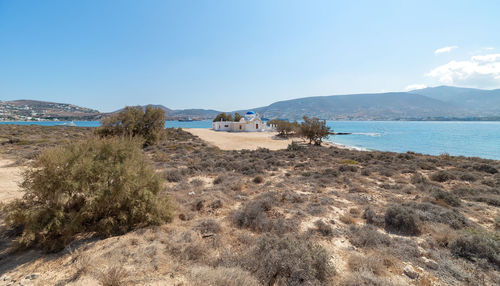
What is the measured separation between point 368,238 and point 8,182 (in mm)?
13544

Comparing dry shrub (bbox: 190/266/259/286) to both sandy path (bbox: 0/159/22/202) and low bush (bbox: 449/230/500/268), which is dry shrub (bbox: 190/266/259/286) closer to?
low bush (bbox: 449/230/500/268)

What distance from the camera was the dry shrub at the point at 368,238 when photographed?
4.37 meters

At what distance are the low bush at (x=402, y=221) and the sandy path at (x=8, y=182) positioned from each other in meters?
10.0

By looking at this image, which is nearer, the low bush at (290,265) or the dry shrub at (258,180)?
the low bush at (290,265)

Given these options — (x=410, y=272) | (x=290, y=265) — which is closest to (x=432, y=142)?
(x=410, y=272)

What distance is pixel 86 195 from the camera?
4105 mm

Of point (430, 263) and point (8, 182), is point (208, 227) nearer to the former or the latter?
point (430, 263)

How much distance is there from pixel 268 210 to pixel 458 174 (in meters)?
12.1

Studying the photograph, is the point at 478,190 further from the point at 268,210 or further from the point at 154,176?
the point at 154,176

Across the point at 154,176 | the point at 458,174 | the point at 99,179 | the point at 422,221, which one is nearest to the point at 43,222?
the point at 99,179

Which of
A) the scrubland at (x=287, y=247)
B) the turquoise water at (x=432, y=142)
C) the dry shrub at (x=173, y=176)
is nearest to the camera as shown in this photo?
the scrubland at (x=287, y=247)

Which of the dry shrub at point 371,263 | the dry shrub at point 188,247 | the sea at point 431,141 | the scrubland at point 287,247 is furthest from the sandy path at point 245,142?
the dry shrub at point 371,263

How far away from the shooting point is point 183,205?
6.26m

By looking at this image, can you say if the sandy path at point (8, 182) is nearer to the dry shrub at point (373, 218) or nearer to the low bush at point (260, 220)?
the low bush at point (260, 220)
